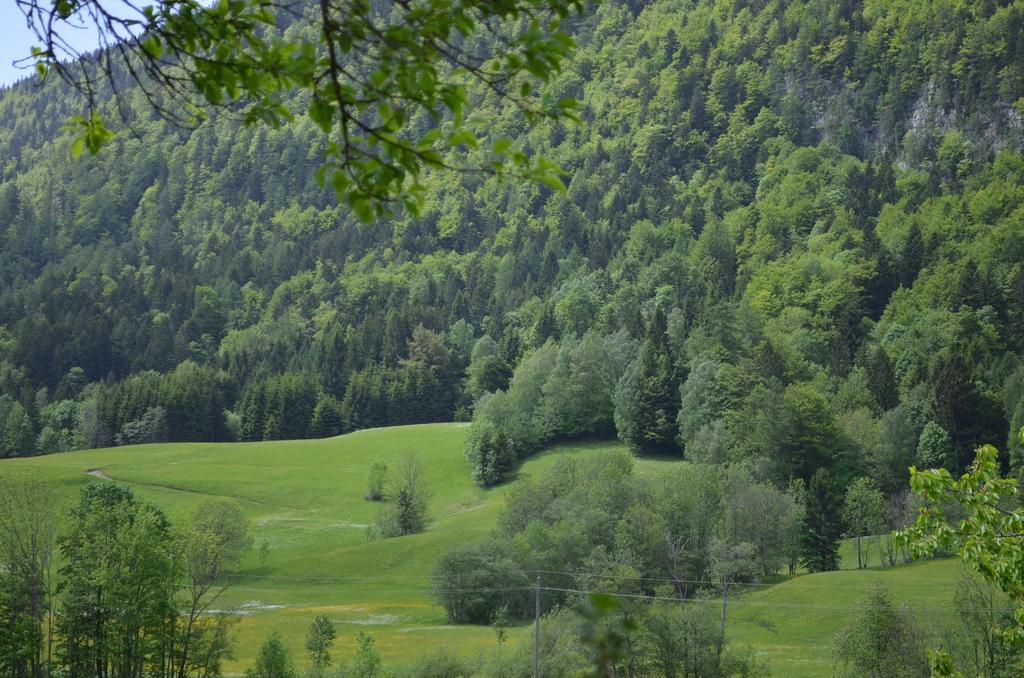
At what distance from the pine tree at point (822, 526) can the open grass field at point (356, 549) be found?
4.45 m

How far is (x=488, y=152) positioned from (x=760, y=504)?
70.4 meters

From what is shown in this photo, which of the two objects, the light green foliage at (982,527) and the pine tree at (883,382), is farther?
the pine tree at (883,382)

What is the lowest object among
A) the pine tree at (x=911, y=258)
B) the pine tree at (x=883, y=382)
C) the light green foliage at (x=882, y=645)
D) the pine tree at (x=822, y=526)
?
the light green foliage at (x=882, y=645)

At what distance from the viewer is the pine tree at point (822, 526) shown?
76.2 m

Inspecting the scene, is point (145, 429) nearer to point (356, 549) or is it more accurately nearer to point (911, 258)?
point (356, 549)

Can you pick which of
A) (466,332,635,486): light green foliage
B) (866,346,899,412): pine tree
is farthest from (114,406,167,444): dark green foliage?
(866,346,899,412): pine tree

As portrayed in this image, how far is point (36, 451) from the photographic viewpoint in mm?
136750

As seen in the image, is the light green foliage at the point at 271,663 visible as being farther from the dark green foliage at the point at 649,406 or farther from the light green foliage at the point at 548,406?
the dark green foliage at the point at 649,406

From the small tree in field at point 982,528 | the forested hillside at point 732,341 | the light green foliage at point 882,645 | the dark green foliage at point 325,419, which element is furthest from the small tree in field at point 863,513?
the dark green foliage at point 325,419

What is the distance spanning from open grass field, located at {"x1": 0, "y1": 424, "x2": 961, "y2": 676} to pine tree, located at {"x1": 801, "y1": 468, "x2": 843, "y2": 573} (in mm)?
4455

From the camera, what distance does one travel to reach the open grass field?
57.5m

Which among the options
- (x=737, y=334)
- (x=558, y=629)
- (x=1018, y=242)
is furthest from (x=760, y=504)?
(x=1018, y=242)

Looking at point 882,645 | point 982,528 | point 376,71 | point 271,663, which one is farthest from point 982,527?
point 271,663

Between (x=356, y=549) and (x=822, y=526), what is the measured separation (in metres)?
35.8
